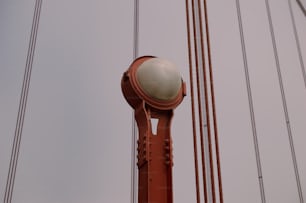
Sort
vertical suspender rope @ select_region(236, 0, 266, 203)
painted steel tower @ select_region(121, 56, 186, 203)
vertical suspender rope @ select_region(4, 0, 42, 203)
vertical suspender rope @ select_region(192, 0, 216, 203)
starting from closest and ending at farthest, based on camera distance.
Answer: painted steel tower @ select_region(121, 56, 186, 203) < vertical suspender rope @ select_region(4, 0, 42, 203) < vertical suspender rope @ select_region(192, 0, 216, 203) < vertical suspender rope @ select_region(236, 0, 266, 203)

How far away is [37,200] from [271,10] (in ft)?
9.75

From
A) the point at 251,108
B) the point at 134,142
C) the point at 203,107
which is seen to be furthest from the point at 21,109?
the point at 251,108

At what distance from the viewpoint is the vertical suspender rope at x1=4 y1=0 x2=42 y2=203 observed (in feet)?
4.26

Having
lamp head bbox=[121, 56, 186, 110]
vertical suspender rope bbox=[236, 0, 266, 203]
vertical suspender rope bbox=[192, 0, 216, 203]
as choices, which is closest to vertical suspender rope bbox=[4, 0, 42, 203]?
lamp head bbox=[121, 56, 186, 110]

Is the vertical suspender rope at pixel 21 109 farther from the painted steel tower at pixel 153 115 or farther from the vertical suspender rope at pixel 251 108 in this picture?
the vertical suspender rope at pixel 251 108

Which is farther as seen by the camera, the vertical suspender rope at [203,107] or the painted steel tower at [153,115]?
the vertical suspender rope at [203,107]

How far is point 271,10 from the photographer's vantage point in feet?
10.9

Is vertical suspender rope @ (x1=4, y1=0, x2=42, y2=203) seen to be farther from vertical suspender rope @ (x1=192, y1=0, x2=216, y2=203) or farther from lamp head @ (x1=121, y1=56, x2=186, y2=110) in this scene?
vertical suspender rope @ (x1=192, y1=0, x2=216, y2=203)

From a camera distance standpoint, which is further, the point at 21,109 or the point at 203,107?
the point at 203,107

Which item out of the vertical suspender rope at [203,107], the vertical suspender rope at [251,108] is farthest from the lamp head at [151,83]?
the vertical suspender rope at [251,108]

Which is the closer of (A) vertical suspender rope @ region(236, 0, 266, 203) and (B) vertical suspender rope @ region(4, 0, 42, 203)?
(B) vertical suspender rope @ region(4, 0, 42, 203)

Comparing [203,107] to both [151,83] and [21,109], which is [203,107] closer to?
[151,83]

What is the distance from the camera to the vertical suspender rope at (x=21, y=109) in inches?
51.1

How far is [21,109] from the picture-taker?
1425 mm
